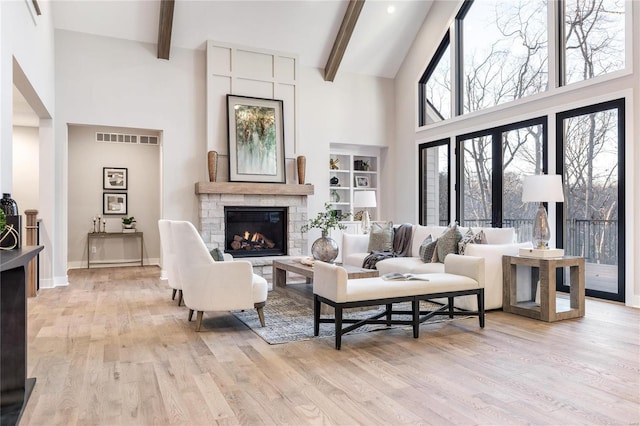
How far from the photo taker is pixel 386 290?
338cm

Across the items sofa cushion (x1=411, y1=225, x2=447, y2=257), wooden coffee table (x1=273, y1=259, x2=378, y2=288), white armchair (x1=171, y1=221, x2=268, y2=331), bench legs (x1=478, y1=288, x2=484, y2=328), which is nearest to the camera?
white armchair (x1=171, y1=221, x2=268, y2=331)

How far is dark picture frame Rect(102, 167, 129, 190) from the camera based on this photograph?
328 inches

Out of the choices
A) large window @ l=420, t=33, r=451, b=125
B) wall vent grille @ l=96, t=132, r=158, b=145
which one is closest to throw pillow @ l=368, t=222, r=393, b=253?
large window @ l=420, t=33, r=451, b=125

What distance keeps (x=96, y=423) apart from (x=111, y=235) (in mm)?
6533

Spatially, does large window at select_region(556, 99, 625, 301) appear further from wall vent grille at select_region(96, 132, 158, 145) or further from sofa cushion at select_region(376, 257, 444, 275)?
wall vent grille at select_region(96, 132, 158, 145)

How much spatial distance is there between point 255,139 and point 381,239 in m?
2.46

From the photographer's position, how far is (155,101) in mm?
6594

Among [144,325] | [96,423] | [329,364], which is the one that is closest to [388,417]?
[329,364]

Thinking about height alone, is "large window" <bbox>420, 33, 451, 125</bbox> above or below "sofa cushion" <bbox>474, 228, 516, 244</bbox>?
above

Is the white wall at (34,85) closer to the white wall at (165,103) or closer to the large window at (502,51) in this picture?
the white wall at (165,103)

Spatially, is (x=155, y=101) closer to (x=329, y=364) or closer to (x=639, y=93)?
(x=329, y=364)

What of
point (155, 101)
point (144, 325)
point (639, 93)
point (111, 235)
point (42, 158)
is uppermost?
point (155, 101)

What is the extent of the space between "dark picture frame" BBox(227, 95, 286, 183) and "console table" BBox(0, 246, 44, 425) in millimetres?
4448

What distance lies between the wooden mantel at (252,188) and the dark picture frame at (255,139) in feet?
0.42
